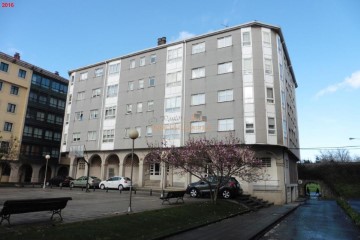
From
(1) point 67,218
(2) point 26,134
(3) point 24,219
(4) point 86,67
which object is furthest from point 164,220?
(2) point 26,134

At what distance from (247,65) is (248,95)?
11.5ft

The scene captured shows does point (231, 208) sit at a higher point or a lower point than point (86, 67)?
lower

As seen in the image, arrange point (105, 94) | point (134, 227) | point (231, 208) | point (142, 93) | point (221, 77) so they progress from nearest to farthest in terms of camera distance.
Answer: point (134, 227) < point (231, 208) < point (221, 77) < point (142, 93) < point (105, 94)

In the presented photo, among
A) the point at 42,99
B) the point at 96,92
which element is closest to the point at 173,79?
the point at 96,92

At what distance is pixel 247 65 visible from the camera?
33438 mm

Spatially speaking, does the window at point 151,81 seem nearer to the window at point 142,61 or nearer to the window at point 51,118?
the window at point 142,61

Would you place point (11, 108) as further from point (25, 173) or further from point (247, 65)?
point (247, 65)

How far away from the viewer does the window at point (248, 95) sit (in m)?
32.3

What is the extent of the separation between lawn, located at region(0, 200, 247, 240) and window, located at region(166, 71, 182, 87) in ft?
78.1

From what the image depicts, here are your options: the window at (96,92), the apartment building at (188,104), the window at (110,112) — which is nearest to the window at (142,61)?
the apartment building at (188,104)

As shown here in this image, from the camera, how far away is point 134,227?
10.7m

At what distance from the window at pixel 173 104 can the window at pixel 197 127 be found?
2.90m

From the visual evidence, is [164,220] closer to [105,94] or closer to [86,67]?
[105,94]

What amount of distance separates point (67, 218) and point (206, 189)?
623 inches
